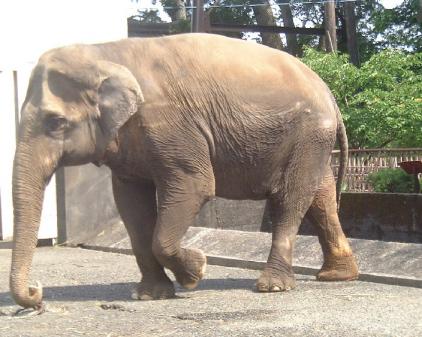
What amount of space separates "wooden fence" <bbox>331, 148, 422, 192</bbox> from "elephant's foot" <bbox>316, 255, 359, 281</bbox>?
615 cm

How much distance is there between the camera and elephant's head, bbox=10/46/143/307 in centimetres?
723

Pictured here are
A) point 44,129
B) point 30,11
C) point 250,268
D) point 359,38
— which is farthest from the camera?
point 359,38

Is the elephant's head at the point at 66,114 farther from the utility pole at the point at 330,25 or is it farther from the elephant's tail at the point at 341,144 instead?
the utility pole at the point at 330,25

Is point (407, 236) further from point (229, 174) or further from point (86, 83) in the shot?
point (86, 83)

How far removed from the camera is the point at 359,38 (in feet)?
121

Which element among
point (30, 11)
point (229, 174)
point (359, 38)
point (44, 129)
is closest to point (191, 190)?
point (229, 174)

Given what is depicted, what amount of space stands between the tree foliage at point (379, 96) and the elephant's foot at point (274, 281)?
1426 centimetres

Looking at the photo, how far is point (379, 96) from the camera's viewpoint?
23.9 m

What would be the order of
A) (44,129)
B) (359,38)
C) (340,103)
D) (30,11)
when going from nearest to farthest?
(44,129)
(30,11)
(340,103)
(359,38)

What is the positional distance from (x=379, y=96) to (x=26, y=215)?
17.7m

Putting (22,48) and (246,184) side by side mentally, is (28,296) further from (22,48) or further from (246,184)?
(22,48)

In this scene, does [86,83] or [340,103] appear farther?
[340,103]

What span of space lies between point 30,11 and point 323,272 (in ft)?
20.4

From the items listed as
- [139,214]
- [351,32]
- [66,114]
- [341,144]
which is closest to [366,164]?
[341,144]
